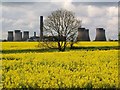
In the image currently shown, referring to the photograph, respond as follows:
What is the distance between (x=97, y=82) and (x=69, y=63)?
5.82m

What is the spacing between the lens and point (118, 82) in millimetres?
11492

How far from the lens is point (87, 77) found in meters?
12.0

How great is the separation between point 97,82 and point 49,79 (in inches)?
59.6

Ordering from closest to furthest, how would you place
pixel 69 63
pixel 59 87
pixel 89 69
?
pixel 59 87, pixel 89 69, pixel 69 63

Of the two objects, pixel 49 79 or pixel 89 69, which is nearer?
pixel 49 79

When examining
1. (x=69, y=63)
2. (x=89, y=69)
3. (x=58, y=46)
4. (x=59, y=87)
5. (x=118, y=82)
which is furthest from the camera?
(x=58, y=46)

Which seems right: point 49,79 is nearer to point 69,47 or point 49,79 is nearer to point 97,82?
point 97,82

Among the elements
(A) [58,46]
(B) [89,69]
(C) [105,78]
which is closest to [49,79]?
(C) [105,78]

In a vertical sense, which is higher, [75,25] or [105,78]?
[75,25]

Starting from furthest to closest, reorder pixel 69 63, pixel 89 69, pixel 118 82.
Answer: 1. pixel 69 63
2. pixel 89 69
3. pixel 118 82

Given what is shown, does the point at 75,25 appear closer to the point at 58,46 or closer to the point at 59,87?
the point at 58,46

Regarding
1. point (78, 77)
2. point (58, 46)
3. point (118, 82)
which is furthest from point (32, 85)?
point (58, 46)

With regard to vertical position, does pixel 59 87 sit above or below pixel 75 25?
below

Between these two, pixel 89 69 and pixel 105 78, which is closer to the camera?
pixel 105 78
